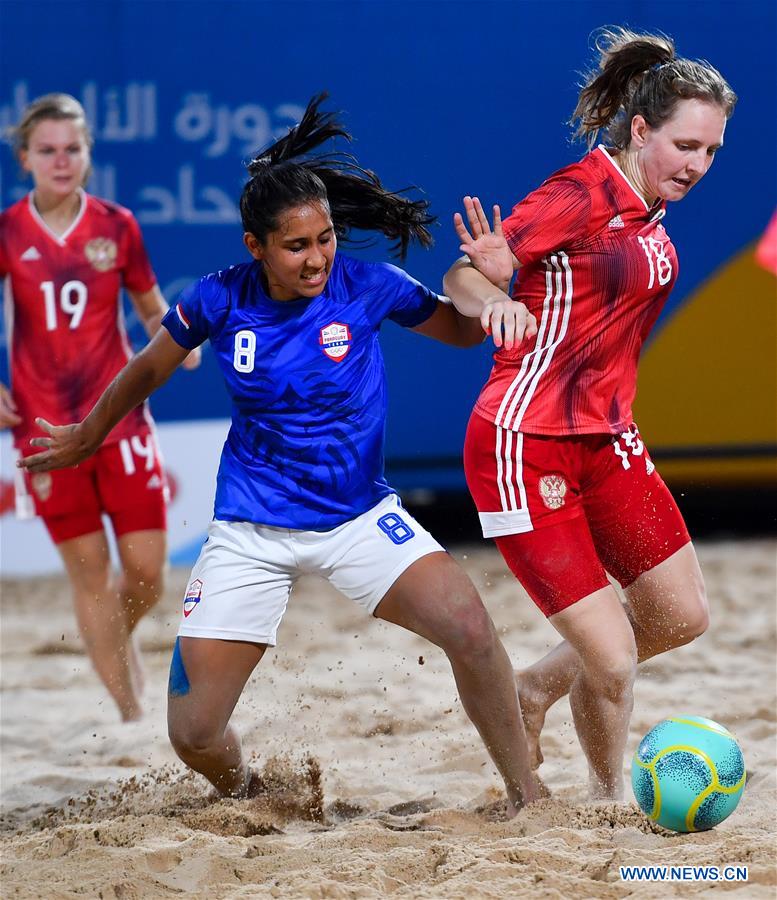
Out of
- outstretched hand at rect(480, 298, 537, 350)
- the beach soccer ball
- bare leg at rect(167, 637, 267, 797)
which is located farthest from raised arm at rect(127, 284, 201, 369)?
the beach soccer ball

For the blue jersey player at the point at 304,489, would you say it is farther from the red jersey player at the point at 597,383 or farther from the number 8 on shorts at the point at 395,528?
the red jersey player at the point at 597,383

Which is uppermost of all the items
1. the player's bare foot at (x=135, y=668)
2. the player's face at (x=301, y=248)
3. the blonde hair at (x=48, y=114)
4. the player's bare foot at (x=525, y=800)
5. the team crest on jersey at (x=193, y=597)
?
the blonde hair at (x=48, y=114)

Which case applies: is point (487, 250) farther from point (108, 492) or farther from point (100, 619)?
point (100, 619)

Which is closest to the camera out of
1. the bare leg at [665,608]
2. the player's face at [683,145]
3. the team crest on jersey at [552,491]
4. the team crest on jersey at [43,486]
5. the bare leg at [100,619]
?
the player's face at [683,145]

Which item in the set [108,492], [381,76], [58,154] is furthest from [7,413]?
[381,76]

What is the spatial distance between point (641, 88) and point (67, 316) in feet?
8.96

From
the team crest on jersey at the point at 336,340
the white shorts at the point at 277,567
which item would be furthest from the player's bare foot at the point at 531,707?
the team crest on jersey at the point at 336,340

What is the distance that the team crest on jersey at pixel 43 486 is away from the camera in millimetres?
5168

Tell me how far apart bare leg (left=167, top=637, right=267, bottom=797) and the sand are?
0.29 m

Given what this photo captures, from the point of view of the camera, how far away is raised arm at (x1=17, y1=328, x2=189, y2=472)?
3861 mm

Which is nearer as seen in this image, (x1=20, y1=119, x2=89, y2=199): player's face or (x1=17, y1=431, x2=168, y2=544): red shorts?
(x1=17, y1=431, x2=168, y2=544): red shorts

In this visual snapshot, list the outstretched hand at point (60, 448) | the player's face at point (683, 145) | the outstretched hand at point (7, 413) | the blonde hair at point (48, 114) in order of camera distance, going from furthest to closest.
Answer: the blonde hair at point (48, 114) → the outstretched hand at point (7, 413) → the outstretched hand at point (60, 448) → the player's face at point (683, 145)

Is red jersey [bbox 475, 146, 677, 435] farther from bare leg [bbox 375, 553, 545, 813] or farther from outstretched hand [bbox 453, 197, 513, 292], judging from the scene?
bare leg [bbox 375, 553, 545, 813]

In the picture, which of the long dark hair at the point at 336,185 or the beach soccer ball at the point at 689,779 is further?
the long dark hair at the point at 336,185
